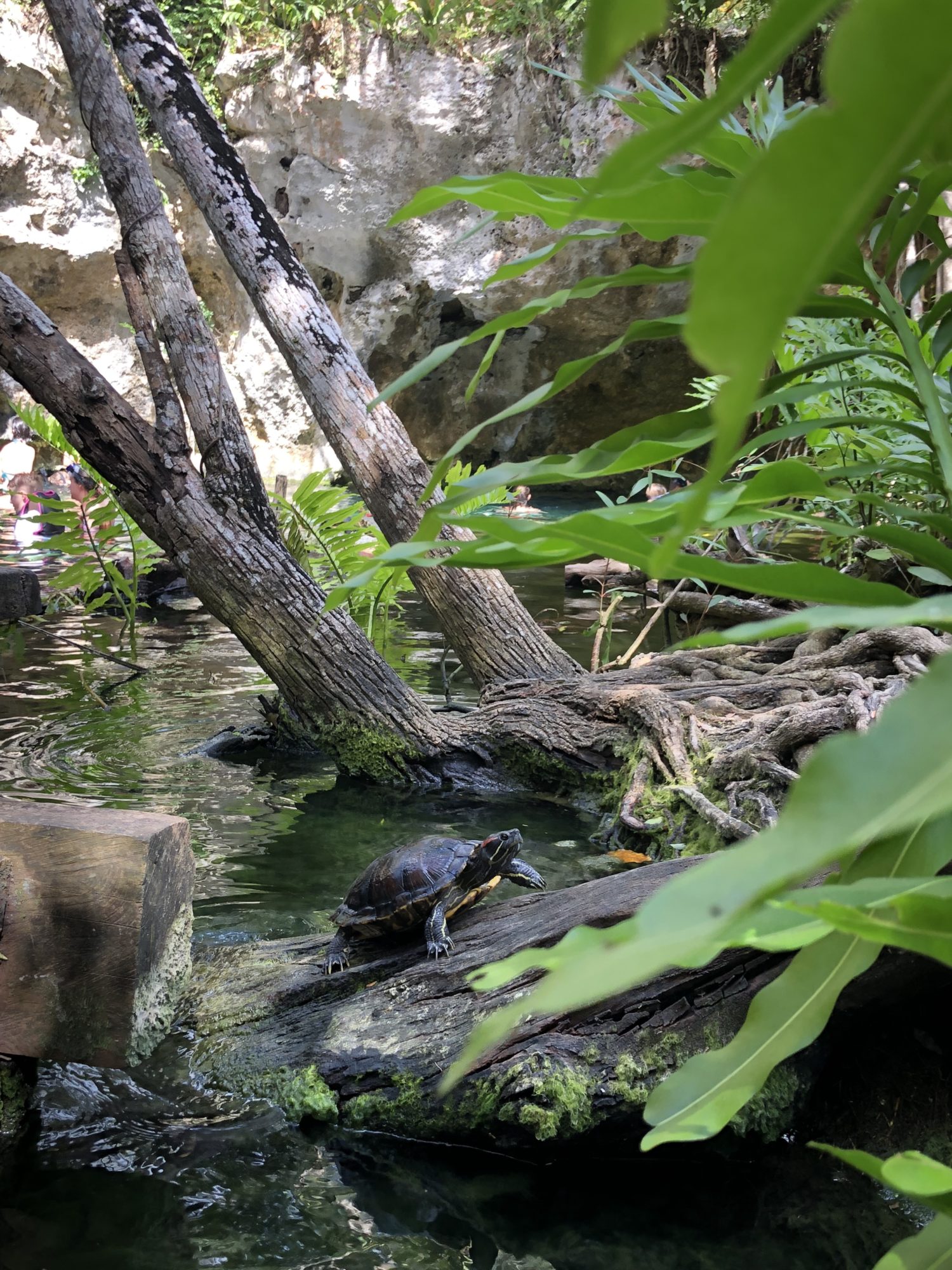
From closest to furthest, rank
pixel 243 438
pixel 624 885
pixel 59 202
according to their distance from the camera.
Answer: pixel 624 885 < pixel 243 438 < pixel 59 202

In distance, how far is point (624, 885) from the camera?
249cm

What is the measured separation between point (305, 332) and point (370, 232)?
10.2 meters

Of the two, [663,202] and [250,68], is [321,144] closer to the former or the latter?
[250,68]

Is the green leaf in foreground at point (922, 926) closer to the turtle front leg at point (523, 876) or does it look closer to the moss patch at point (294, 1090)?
the moss patch at point (294, 1090)

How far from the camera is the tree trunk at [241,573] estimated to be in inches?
166

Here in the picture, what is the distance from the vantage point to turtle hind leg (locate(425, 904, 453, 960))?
A: 2637 millimetres

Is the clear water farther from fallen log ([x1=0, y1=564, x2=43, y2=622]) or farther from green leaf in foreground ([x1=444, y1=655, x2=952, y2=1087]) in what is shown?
fallen log ([x1=0, y1=564, x2=43, y2=622])

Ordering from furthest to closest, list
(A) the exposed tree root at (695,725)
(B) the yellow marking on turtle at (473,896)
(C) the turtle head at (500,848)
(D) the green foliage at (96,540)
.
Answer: (D) the green foliage at (96,540) → (A) the exposed tree root at (695,725) → (C) the turtle head at (500,848) → (B) the yellow marking on turtle at (473,896)

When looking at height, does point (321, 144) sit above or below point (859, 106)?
above

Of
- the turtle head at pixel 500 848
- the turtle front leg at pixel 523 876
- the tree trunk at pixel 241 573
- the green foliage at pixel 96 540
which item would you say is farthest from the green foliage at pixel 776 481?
the green foliage at pixel 96 540

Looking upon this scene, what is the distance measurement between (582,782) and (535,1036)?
2.53 m

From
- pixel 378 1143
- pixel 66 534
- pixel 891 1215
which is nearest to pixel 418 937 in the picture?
pixel 378 1143

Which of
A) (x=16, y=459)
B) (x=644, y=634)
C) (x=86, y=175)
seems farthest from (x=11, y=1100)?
(x=86, y=175)

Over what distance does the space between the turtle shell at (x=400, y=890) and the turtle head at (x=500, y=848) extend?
0.19ft
